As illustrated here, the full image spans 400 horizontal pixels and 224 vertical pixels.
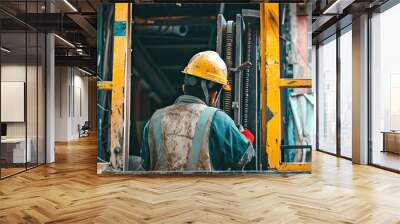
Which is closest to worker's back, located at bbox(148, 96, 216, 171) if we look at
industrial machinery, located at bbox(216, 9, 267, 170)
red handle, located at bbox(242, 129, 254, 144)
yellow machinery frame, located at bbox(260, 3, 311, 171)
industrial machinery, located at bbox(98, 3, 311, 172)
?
industrial machinery, located at bbox(98, 3, 311, 172)

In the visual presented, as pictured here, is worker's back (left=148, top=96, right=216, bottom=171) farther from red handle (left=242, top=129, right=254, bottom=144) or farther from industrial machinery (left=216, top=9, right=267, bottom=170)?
red handle (left=242, top=129, right=254, bottom=144)

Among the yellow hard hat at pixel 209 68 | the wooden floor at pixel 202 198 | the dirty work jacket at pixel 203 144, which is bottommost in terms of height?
the wooden floor at pixel 202 198

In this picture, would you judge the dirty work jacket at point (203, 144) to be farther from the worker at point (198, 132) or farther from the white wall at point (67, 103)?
the white wall at point (67, 103)

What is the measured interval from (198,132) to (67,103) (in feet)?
37.7

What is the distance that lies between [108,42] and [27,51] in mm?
1917

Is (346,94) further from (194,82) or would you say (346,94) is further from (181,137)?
(181,137)

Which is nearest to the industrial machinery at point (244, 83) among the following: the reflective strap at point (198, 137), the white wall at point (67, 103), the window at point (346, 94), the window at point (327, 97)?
the reflective strap at point (198, 137)

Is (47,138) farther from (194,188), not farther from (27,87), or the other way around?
(194,188)

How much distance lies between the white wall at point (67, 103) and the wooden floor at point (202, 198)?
9470mm

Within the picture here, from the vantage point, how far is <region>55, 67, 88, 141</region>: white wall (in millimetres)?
16422

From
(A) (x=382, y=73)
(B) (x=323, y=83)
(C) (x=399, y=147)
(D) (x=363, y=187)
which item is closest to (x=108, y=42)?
(D) (x=363, y=187)

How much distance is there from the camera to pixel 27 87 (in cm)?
768

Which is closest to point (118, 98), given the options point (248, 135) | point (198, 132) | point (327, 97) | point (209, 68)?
point (198, 132)

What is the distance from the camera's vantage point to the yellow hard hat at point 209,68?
6.77m
